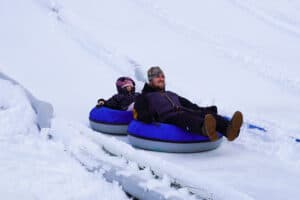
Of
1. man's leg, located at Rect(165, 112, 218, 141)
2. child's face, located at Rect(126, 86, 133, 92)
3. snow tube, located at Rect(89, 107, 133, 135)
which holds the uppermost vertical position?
child's face, located at Rect(126, 86, 133, 92)

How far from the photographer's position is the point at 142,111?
3.86 m

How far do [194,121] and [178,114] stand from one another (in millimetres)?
244

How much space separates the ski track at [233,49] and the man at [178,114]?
235 centimetres

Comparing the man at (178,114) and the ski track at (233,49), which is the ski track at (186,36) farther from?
the man at (178,114)

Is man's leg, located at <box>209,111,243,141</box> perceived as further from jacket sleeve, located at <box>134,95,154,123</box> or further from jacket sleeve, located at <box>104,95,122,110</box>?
jacket sleeve, located at <box>104,95,122,110</box>

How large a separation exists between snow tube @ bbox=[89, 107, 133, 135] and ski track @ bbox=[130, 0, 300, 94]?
2482mm

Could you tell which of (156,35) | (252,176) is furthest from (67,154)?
(156,35)

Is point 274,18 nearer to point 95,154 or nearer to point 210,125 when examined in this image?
point 210,125

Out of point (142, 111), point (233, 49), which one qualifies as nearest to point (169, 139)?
point (142, 111)

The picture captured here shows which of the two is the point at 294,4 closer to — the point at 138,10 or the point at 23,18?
the point at 138,10

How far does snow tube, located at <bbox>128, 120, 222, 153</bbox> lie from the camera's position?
365 centimetres

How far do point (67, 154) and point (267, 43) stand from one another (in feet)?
15.8

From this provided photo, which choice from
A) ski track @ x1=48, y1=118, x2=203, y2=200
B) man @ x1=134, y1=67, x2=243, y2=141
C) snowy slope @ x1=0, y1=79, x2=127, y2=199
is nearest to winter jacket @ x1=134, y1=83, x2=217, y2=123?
man @ x1=134, y1=67, x2=243, y2=141

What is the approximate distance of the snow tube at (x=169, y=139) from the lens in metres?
3.65
